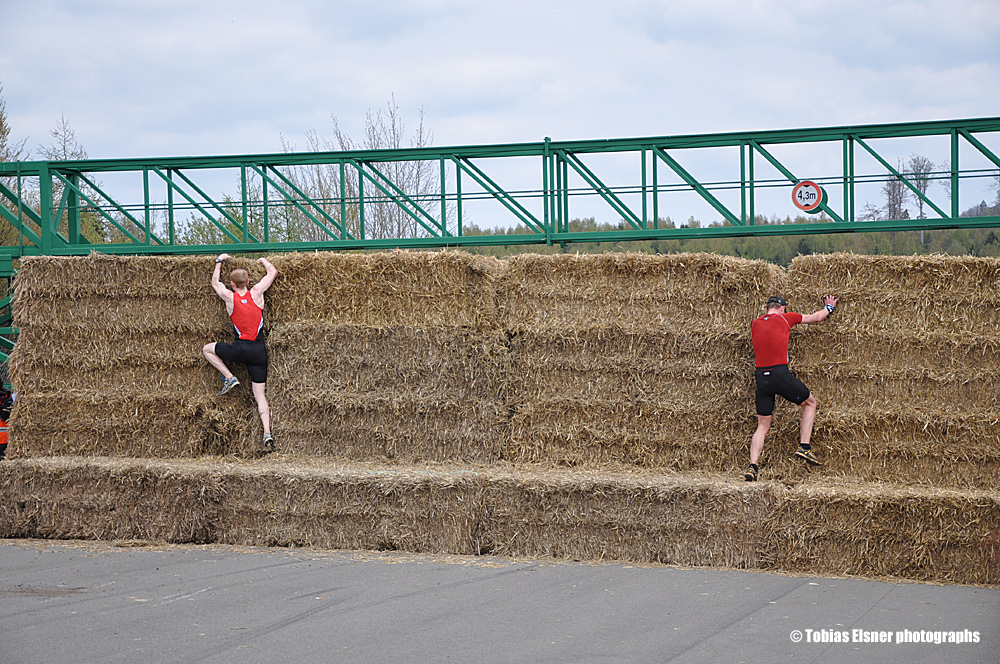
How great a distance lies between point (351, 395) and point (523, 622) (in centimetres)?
418

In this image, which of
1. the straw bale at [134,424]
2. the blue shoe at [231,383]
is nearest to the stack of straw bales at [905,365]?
the blue shoe at [231,383]

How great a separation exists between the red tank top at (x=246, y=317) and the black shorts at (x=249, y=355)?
0.28 feet

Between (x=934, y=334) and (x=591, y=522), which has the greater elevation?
(x=934, y=334)

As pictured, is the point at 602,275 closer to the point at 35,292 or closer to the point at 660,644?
the point at 660,644

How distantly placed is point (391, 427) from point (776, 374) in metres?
3.96

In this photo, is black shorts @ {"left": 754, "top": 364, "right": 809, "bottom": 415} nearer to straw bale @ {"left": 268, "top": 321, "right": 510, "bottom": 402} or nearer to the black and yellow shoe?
the black and yellow shoe

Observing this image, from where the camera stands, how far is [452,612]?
21.6 ft

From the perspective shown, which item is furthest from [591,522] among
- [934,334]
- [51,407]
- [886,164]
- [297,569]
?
[886,164]

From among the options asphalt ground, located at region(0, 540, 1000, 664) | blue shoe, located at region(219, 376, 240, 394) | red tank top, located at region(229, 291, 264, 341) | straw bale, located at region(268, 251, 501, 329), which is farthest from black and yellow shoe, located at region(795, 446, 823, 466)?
blue shoe, located at region(219, 376, 240, 394)

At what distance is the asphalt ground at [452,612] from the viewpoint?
562 cm

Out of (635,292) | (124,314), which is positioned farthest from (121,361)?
(635,292)

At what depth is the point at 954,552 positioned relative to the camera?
7.73 m

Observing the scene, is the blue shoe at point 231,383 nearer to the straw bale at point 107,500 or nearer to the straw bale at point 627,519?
the straw bale at point 107,500

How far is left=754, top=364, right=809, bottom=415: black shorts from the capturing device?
28.9 feet
